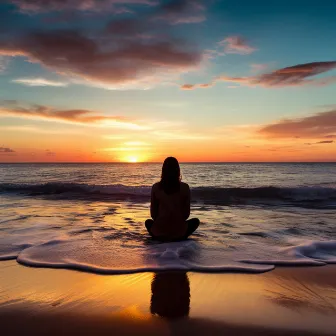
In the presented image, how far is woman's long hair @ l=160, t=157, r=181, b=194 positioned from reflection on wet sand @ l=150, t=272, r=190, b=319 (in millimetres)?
2064

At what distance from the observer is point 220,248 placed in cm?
526

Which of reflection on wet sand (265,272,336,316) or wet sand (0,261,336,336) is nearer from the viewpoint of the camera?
wet sand (0,261,336,336)

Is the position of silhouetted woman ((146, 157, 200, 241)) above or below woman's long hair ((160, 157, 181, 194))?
below

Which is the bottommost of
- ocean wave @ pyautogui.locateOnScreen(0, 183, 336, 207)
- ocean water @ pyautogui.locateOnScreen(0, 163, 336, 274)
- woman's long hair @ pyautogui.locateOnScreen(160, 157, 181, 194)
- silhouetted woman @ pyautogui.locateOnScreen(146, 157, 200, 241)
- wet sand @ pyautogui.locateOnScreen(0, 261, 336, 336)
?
ocean wave @ pyautogui.locateOnScreen(0, 183, 336, 207)

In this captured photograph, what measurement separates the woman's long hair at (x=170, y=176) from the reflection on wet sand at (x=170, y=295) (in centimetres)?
206

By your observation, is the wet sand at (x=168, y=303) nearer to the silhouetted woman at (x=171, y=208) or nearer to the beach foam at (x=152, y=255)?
the beach foam at (x=152, y=255)

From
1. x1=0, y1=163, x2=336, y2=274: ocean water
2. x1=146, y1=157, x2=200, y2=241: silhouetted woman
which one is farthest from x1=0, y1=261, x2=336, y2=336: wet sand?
x1=146, y1=157, x2=200, y2=241: silhouetted woman

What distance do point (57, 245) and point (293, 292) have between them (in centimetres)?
381

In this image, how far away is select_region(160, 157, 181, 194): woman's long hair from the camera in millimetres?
5668

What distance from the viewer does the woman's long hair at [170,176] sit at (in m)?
5.67

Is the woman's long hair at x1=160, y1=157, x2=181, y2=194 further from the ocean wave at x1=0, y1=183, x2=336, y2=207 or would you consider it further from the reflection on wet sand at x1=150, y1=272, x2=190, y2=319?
the ocean wave at x1=0, y1=183, x2=336, y2=207

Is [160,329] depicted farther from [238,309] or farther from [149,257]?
[149,257]

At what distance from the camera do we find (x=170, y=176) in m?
5.69

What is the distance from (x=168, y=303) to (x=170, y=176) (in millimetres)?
2868
